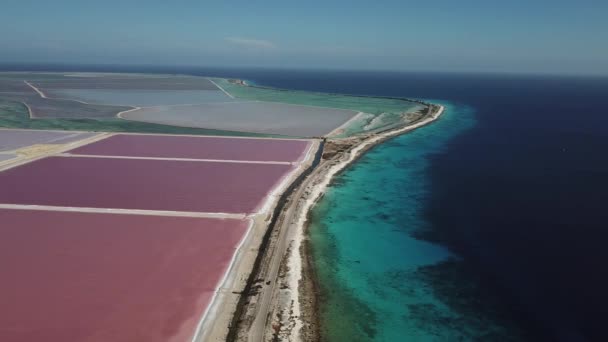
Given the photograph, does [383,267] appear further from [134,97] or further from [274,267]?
[134,97]

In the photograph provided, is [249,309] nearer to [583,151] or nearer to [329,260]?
[329,260]

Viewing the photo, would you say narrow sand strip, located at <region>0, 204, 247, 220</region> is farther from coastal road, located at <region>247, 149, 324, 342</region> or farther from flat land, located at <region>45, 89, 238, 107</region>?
flat land, located at <region>45, 89, 238, 107</region>

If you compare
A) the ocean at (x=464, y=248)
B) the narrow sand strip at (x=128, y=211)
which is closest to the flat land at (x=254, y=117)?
the ocean at (x=464, y=248)

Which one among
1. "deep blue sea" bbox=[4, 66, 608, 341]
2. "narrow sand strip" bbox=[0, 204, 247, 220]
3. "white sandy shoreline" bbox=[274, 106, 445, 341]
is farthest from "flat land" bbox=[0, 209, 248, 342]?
"deep blue sea" bbox=[4, 66, 608, 341]

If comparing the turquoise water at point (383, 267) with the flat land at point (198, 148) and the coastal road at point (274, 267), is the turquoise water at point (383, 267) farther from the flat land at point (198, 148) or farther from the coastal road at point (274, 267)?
the flat land at point (198, 148)

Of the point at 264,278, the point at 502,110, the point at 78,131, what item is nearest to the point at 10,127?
the point at 78,131
